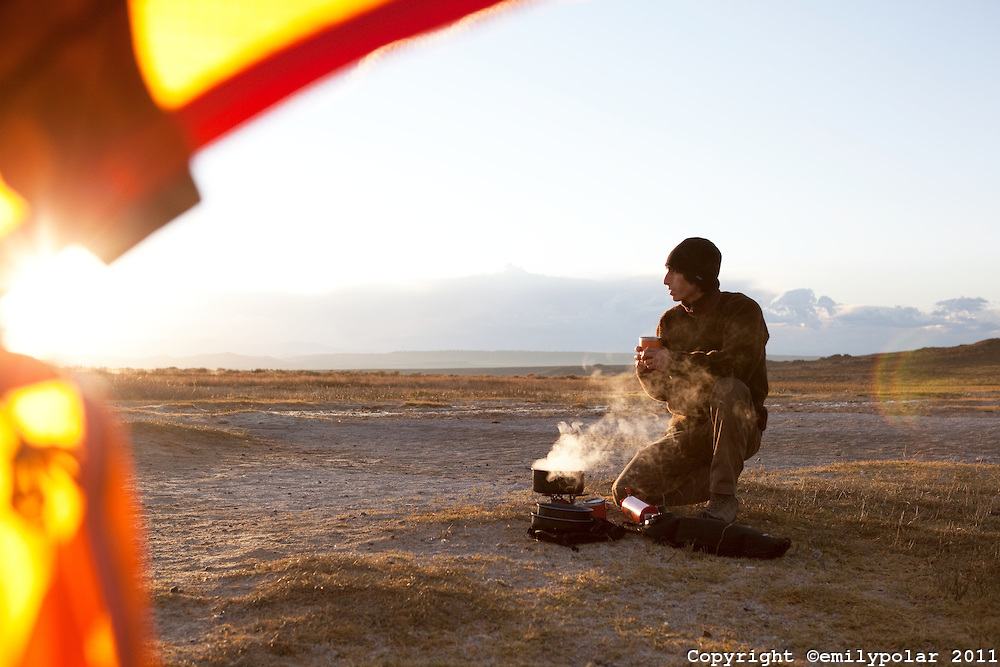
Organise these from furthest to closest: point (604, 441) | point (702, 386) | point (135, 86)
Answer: point (604, 441)
point (702, 386)
point (135, 86)

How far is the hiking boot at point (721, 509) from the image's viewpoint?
16.1 ft

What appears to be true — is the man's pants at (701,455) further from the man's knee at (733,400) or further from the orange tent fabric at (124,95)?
the orange tent fabric at (124,95)

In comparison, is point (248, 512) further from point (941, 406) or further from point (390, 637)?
point (941, 406)

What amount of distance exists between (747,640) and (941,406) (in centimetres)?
2151

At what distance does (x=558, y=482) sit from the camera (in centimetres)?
549

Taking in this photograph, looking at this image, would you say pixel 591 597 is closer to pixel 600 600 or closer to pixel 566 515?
pixel 600 600

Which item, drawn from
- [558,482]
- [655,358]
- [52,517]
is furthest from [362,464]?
[52,517]

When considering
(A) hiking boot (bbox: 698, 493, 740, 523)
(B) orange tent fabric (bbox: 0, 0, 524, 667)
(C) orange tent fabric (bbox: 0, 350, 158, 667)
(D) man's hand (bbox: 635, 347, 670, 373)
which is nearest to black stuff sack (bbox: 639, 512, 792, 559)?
(A) hiking boot (bbox: 698, 493, 740, 523)

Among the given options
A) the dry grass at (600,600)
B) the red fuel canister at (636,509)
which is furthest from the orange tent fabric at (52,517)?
the red fuel canister at (636,509)

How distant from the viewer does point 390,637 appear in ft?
10.3

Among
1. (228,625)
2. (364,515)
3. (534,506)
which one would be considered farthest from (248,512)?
(228,625)

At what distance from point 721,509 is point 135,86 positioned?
470cm

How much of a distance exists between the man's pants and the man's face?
734 mm

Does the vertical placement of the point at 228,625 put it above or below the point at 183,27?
below
